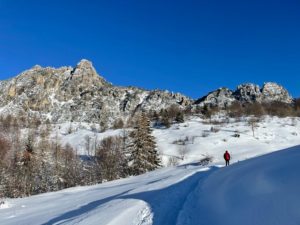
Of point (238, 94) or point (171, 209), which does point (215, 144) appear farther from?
point (238, 94)

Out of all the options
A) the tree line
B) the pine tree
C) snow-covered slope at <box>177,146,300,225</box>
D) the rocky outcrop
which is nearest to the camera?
snow-covered slope at <box>177,146,300,225</box>

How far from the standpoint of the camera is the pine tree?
44.8 meters

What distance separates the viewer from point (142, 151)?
45281mm

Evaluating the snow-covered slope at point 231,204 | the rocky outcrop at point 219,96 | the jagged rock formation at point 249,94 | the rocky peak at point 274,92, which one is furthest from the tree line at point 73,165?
the rocky peak at point 274,92

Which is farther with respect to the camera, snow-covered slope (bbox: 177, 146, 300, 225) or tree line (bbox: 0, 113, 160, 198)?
tree line (bbox: 0, 113, 160, 198)

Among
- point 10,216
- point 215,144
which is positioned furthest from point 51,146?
point 10,216

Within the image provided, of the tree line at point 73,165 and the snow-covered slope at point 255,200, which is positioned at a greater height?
the snow-covered slope at point 255,200

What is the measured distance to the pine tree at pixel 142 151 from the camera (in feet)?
147

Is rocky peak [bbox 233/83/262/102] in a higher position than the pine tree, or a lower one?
higher

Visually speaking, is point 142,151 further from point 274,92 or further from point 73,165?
point 274,92

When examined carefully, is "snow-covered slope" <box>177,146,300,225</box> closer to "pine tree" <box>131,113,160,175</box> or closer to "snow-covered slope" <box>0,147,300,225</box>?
"snow-covered slope" <box>0,147,300,225</box>

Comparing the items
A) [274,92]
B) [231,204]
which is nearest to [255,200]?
[231,204]

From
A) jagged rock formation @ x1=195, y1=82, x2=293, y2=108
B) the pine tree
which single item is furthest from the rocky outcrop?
the pine tree

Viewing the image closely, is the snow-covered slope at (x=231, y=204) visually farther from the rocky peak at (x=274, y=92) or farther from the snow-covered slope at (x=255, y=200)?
the rocky peak at (x=274, y=92)
